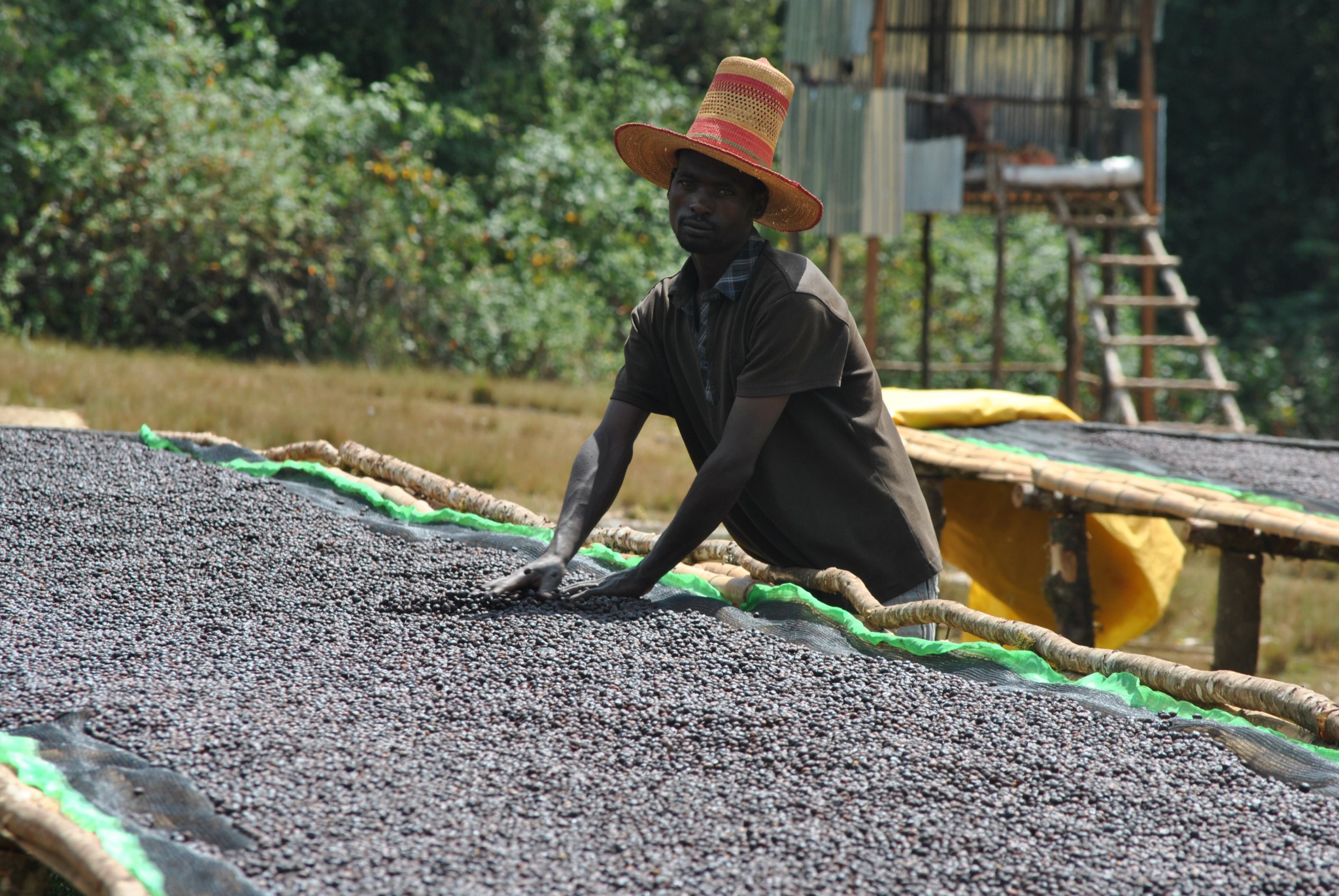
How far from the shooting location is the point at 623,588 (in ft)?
7.45

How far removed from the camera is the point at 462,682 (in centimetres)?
186

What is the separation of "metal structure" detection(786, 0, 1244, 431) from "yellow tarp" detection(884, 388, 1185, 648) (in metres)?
3.23

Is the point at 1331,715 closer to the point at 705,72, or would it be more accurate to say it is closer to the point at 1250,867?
the point at 1250,867

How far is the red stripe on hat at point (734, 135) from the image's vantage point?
7.44 feet

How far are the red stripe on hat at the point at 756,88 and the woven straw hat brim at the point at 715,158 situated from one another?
0.14 metres

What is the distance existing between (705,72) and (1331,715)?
43.3 feet

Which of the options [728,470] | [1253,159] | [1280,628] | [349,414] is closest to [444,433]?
[349,414]

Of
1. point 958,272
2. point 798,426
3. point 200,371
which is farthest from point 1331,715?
point 958,272

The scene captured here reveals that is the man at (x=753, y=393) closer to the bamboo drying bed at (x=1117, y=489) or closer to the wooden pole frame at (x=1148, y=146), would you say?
the bamboo drying bed at (x=1117, y=489)

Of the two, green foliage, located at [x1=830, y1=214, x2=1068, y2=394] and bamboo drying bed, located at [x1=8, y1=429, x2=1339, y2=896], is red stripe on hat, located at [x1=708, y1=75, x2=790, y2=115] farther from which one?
green foliage, located at [x1=830, y1=214, x2=1068, y2=394]

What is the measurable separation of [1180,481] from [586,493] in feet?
7.58

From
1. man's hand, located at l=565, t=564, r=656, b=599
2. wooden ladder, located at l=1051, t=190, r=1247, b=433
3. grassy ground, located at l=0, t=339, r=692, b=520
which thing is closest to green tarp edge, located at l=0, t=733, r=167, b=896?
man's hand, located at l=565, t=564, r=656, b=599

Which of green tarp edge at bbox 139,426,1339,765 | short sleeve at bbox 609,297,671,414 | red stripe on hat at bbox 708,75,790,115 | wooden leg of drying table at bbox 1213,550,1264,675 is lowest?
wooden leg of drying table at bbox 1213,550,1264,675

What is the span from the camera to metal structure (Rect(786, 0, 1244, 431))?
8.36m
